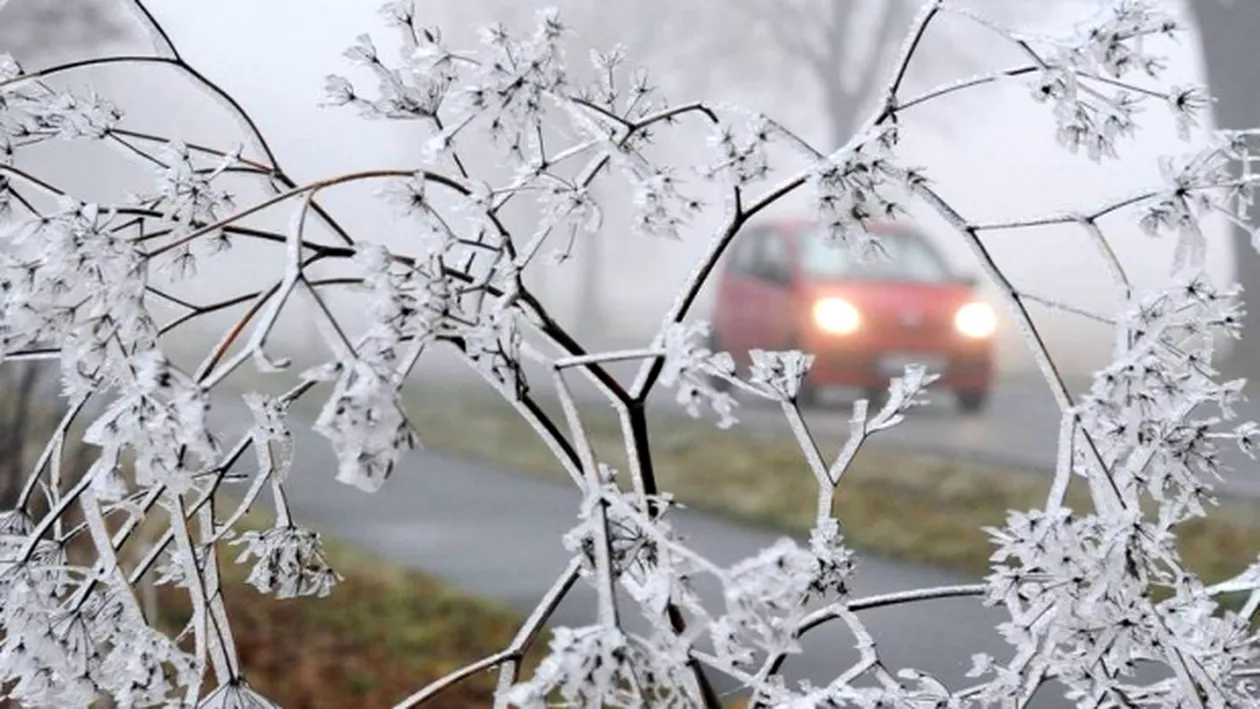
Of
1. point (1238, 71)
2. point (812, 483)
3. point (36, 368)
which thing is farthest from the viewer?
point (812, 483)

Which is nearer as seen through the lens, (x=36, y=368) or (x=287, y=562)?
(x=287, y=562)

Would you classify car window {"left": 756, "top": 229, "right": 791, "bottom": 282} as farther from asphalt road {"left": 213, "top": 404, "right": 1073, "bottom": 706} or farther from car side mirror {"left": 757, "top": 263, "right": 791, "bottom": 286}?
asphalt road {"left": 213, "top": 404, "right": 1073, "bottom": 706}

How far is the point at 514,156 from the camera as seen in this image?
0.66 metres

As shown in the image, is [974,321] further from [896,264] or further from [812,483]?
[812,483]

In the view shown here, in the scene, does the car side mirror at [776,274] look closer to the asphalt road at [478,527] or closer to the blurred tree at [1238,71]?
the asphalt road at [478,527]

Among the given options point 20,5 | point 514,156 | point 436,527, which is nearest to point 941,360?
point 436,527

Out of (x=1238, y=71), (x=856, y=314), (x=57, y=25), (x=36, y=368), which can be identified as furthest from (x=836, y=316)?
(x=57, y=25)

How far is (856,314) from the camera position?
2.73m

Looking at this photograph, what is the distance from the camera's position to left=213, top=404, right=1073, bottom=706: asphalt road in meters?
2.66

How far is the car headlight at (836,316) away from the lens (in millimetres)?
2682

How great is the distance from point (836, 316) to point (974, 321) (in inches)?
9.5

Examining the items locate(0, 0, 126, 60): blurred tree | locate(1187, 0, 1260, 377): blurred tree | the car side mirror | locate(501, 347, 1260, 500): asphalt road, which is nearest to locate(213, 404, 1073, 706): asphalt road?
locate(501, 347, 1260, 500): asphalt road

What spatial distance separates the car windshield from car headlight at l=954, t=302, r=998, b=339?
0.07 m

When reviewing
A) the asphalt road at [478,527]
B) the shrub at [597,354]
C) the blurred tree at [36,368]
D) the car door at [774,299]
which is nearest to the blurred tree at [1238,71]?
the asphalt road at [478,527]
